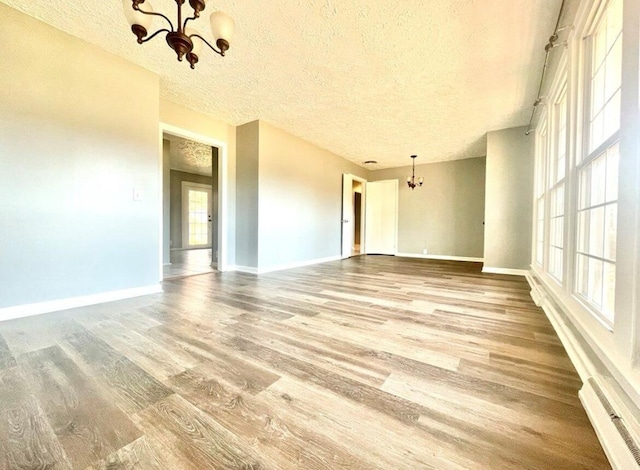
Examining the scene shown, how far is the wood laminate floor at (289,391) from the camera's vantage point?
899 millimetres

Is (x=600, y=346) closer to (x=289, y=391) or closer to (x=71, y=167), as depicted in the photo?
(x=289, y=391)

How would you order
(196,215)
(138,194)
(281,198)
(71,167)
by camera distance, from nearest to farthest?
(71,167)
(138,194)
(281,198)
(196,215)

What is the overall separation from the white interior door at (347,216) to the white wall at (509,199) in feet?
10.3

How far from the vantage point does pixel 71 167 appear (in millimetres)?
2477

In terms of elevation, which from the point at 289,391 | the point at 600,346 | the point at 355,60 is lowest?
the point at 289,391

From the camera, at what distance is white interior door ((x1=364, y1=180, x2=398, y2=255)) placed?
299 inches

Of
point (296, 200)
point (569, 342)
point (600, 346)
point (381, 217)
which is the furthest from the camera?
point (381, 217)

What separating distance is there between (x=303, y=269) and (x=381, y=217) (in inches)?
150

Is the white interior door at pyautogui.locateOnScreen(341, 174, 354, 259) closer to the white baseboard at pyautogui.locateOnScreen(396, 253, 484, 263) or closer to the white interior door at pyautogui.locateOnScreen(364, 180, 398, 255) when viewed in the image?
the white interior door at pyautogui.locateOnScreen(364, 180, 398, 255)

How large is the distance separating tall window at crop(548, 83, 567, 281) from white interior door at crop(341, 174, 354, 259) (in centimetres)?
420

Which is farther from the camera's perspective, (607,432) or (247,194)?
(247,194)

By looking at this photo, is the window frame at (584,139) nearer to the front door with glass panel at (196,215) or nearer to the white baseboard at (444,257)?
the white baseboard at (444,257)

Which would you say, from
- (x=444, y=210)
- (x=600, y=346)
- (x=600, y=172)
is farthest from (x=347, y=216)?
(x=600, y=346)

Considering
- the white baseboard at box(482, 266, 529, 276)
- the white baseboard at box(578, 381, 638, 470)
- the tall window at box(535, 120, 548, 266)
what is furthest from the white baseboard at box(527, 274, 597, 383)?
the white baseboard at box(482, 266, 529, 276)
